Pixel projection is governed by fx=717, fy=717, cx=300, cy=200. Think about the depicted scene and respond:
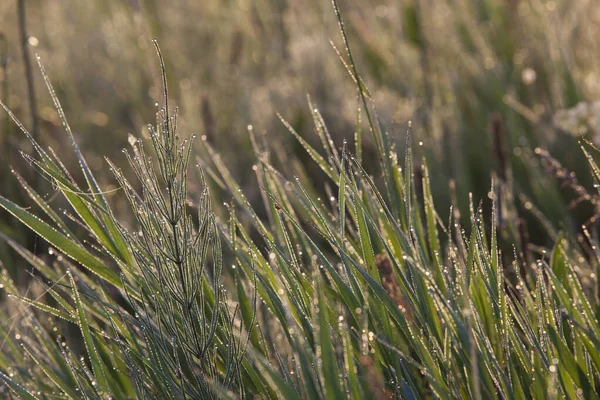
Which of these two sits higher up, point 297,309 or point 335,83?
point 335,83

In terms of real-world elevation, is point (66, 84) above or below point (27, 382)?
above

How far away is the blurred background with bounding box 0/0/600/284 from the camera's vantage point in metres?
1.84

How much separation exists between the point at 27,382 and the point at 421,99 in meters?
1.53

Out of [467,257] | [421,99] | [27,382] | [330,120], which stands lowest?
[27,382]

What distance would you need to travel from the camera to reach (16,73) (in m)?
2.75

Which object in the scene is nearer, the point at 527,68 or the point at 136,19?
the point at 527,68

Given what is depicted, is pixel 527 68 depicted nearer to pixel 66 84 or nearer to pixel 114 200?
pixel 114 200

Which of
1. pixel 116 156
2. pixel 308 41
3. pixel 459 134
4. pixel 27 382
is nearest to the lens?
pixel 27 382

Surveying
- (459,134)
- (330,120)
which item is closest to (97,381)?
(459,134)

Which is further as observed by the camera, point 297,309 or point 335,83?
point 335,83

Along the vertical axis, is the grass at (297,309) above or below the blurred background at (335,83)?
below

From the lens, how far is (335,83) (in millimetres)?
2424

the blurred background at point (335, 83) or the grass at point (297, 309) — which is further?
the blurred background at point (335, 83)

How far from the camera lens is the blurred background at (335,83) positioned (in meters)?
1.84
